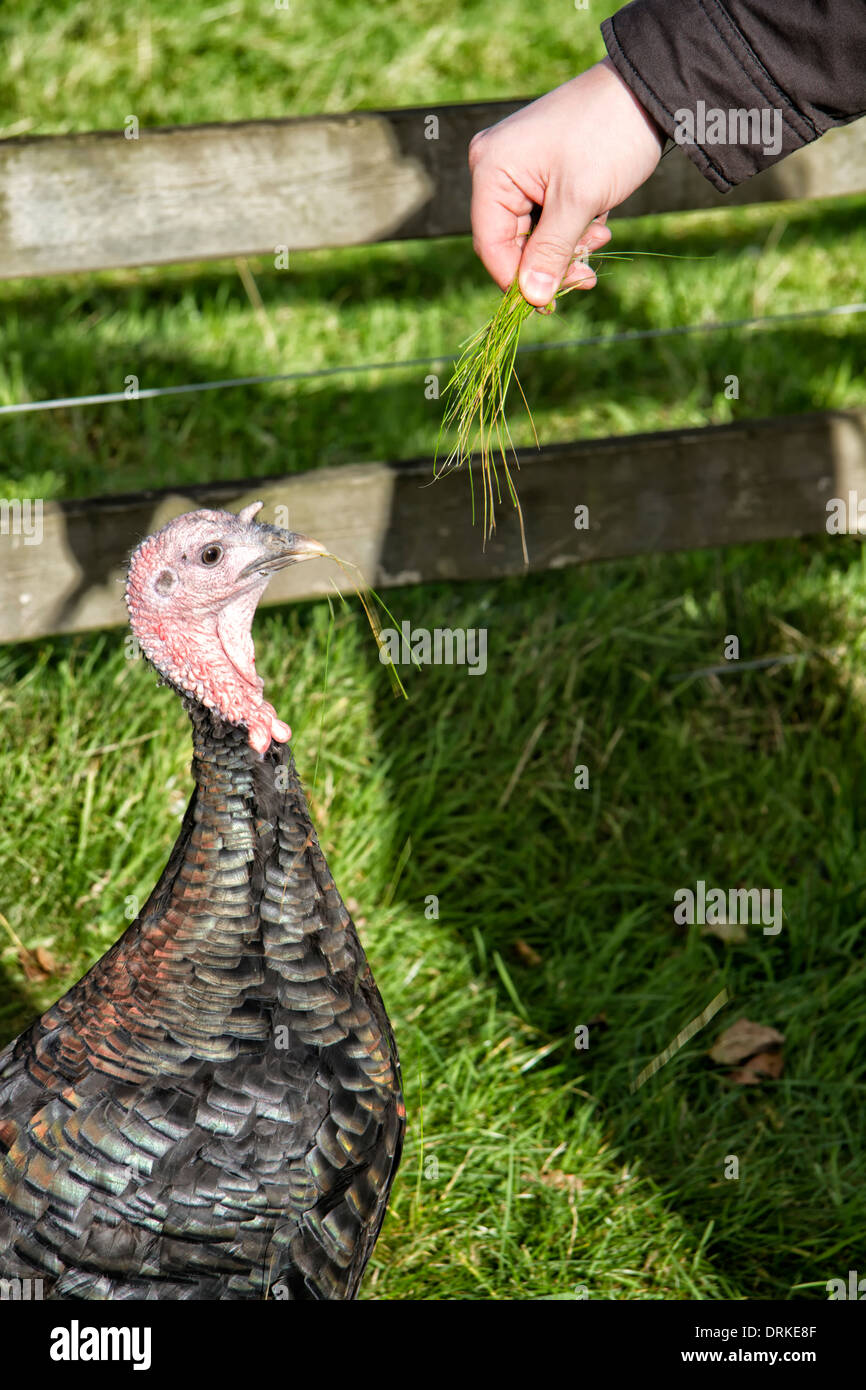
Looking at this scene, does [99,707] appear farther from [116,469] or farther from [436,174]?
[436,174]

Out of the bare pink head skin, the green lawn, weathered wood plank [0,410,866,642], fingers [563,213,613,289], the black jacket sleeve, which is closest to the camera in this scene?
the black jacket sleeve

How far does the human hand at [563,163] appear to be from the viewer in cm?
191

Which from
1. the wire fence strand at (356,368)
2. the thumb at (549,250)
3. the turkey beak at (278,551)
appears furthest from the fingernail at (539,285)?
the wire fence strand at (356,368)

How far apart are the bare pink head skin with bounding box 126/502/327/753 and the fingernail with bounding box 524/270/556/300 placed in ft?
1.87

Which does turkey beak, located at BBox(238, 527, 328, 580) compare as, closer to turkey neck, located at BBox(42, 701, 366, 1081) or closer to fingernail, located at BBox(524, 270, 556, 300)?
turkey neck, located at BBox(42, 701, 366, 1081)

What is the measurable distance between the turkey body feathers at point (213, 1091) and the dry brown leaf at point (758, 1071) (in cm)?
123

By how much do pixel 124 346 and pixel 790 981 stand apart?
135 inches

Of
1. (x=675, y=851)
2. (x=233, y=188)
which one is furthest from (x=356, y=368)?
(x=675, y=851)

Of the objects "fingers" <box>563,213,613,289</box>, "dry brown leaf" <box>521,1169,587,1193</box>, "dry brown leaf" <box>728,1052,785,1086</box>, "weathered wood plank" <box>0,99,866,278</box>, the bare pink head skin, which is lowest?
"dry brown leaf" <box>521,1169,587,1193</box>

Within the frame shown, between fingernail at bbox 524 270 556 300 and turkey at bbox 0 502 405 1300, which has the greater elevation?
fingernail at bbox 524 270 556 300

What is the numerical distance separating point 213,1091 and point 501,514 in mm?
1746

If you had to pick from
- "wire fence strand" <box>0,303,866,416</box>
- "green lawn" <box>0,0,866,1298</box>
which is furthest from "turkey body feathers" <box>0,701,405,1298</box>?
"wire fence strand" <box>0,303,866,416</box>

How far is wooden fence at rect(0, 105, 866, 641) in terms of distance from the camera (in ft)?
9.98
